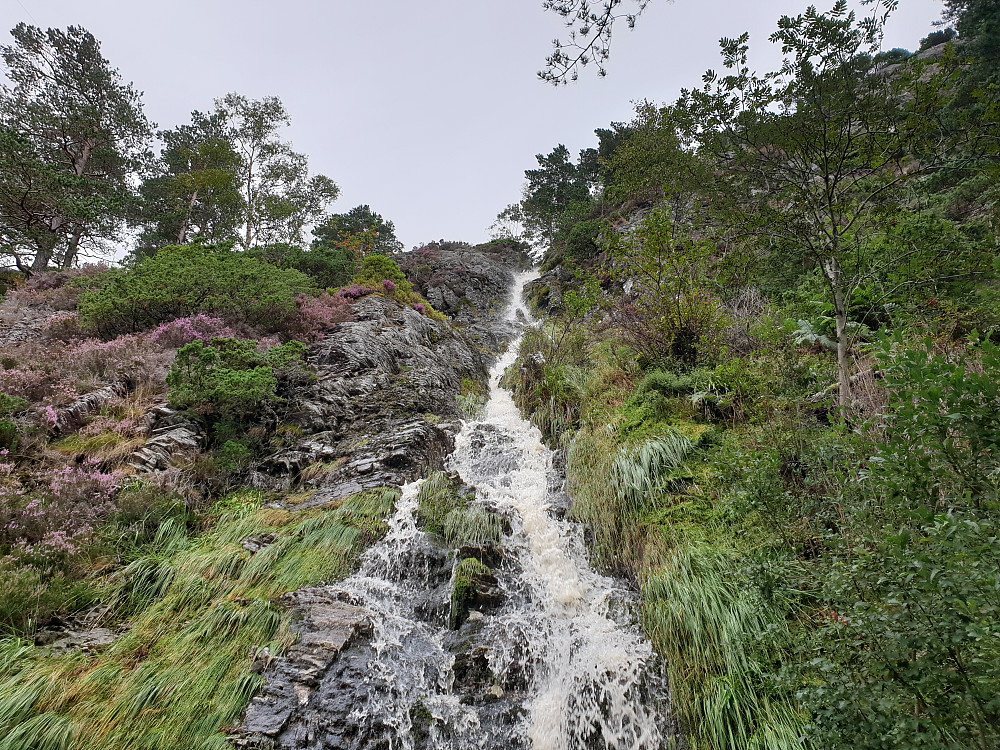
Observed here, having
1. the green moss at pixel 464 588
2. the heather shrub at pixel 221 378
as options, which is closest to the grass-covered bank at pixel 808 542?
the green moss at pixel 464 588

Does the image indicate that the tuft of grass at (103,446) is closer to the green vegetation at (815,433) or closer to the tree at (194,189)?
the green vegetation at (815,433)

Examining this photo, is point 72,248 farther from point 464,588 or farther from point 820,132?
point 820,132

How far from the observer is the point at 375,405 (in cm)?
917

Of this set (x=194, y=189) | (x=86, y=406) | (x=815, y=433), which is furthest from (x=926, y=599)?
(x=194, y=189)

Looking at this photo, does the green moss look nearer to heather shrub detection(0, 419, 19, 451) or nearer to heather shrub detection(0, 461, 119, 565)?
heather shrub detection(0, 461, 119, 565)

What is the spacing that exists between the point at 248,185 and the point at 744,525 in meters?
22.6

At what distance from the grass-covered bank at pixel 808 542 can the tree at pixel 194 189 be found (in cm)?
1814

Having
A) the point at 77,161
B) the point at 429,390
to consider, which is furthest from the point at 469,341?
the point at 77,161

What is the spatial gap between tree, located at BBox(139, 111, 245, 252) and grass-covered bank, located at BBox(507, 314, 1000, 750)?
59.5 ft

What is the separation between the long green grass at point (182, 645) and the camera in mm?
2975

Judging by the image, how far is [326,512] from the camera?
5.93 meters

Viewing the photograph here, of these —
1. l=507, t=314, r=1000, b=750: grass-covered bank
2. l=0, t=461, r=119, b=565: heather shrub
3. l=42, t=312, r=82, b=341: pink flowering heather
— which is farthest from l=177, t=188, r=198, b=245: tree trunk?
l=507, t=314, r=1000, b=750: grass-covered bank

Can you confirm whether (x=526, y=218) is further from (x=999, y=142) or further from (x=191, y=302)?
(x=999, y=142)

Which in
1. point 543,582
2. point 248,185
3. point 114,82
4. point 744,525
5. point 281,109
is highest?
point 114,82
